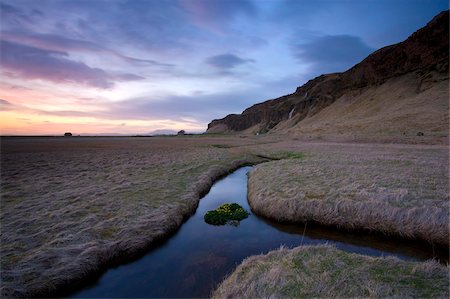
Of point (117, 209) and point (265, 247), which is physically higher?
point (117, 209)

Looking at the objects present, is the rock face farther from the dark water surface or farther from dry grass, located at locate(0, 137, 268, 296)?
dry grass, located at locate(0, 137, 268, 296)

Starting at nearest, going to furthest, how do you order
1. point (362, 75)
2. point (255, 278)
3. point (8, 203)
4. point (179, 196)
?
1. point (255, 278)
2. point (8, 203)
3. point (179, 196)
4. point (362, 75)

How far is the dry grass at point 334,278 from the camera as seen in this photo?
7938 millimetres

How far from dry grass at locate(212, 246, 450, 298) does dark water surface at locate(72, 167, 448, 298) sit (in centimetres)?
182

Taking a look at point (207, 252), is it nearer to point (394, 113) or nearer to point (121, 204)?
point (121, 204)

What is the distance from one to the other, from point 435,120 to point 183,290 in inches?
2902

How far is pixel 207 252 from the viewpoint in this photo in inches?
518

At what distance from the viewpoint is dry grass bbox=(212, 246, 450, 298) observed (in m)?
7.94

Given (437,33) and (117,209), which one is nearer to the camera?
(117,209)

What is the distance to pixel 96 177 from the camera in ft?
89.8

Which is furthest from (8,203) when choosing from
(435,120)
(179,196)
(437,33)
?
(437,33)

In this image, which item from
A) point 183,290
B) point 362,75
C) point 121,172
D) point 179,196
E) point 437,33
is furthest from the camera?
point 362,75

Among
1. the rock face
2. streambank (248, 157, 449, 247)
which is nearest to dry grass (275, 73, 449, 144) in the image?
the rock face

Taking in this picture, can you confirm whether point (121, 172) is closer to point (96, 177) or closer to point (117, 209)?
point (96, 177)
